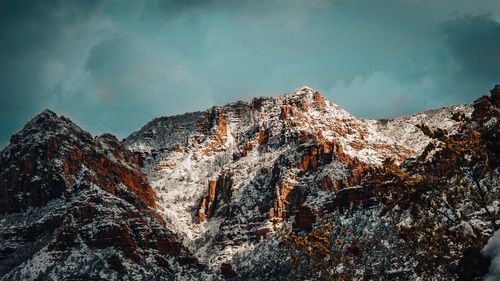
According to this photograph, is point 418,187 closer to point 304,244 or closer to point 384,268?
point 304,244

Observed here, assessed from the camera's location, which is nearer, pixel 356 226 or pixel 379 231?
pixel 379 231

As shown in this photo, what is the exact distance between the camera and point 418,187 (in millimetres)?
27172

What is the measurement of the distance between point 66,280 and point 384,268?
112 metres

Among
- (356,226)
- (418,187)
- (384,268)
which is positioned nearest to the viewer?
(418,187)

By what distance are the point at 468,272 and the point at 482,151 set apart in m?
6.36

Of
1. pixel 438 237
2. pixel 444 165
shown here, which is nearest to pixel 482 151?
pixel 444 165

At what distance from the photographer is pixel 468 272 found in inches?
845

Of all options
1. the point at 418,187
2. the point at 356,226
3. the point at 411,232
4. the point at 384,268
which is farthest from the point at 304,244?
the point at 356,226

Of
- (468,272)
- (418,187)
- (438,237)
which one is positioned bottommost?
(468,272)

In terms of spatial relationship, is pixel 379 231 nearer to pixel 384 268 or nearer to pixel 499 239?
pixel 384 268

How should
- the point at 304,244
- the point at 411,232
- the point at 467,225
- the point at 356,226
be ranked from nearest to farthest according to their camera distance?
the point at 467,225
the point at 411,232
the point at 304,244
the point at 356,226

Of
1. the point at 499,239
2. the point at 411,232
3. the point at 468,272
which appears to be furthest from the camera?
the point at 411,232

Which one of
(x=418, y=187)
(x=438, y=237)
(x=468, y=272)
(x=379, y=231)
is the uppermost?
(x=379, y=231)

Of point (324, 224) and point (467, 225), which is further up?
point (324, 224)
